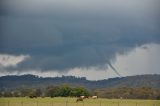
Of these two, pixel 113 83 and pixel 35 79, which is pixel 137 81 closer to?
pixel 113 83

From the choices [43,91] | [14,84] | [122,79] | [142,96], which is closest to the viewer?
[142,96]

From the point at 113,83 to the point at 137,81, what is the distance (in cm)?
1822

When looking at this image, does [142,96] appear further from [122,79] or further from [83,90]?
[122,79]

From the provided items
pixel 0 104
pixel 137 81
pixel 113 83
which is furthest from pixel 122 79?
pixel 0 104

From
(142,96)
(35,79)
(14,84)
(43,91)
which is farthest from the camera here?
(35,79)

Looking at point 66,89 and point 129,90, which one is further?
point 129,90

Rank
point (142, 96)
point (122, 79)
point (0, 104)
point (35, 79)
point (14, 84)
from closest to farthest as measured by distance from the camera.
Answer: point (0, 104) < point (142, 96) < point (14, 84) < point (35, 79) < point (122, 79)

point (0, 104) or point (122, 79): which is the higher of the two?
point (122, 79)

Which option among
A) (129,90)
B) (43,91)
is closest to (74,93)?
(43,91)

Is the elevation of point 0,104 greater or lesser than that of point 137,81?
lesser

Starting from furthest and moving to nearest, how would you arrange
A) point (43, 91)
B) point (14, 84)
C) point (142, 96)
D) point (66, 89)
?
point (14, 84)
point (43, 91)
point (66, 89)
point (142, 96)

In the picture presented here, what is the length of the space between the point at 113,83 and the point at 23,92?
41500 millimetres

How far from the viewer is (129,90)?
7525cm

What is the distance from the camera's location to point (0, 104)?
984 inches
